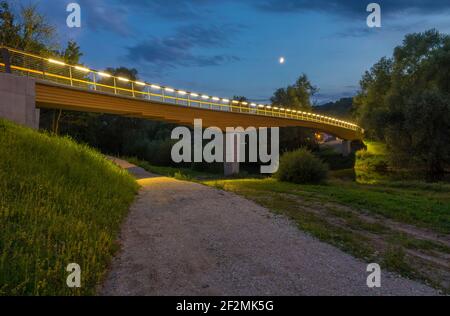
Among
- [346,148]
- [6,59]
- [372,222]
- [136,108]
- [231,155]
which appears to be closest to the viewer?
[372,222]

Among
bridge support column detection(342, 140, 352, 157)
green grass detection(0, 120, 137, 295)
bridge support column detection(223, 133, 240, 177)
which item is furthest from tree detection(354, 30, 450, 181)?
green grass detection(0, 120, 137, 295)

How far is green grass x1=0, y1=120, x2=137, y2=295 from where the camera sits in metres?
6.09

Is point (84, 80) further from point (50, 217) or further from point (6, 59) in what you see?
point (50, 217)

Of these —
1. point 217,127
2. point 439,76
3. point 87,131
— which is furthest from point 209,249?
point 439,76

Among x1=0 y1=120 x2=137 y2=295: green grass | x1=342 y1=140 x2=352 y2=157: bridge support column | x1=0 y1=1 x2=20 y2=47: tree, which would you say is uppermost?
x1=0 y1=1 x2=20 y2=47: tree

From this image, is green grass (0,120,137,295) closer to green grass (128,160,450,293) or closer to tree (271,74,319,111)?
green grass (128,160,450,293)

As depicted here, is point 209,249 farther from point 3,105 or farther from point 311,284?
point 3,105

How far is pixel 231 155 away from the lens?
4428 cm

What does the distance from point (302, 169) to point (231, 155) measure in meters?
17.4

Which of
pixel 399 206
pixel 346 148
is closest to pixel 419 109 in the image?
pixel 399 206

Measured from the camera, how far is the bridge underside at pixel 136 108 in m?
24.3

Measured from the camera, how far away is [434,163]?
149ft

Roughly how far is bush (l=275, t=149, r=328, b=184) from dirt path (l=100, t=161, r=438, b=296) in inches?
632
